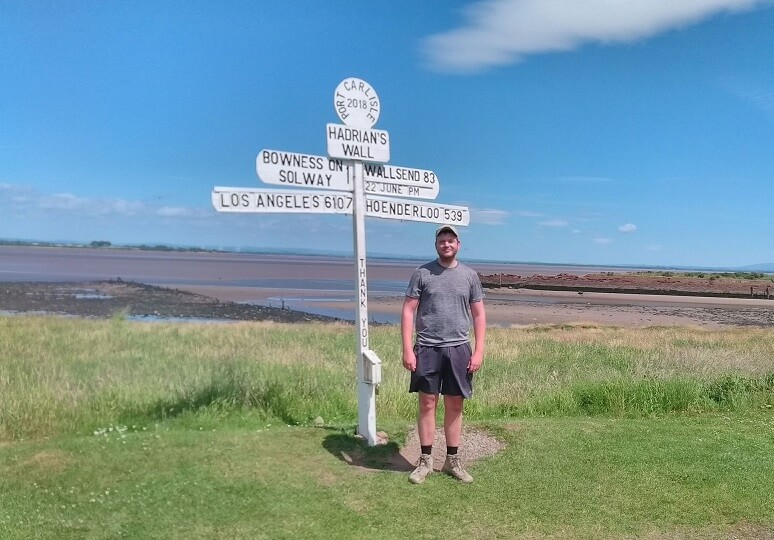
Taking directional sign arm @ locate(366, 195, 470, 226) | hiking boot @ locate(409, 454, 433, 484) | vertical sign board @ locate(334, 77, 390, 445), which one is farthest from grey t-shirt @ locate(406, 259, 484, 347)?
directional sign arm @ locate(366, 195, 470, 226)

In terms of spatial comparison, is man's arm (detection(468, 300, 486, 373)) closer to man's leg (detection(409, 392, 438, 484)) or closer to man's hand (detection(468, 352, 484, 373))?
man's hand (detection(468, 352, 484, 373))

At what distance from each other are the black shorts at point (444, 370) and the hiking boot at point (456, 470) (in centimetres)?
52

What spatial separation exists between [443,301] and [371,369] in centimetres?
129

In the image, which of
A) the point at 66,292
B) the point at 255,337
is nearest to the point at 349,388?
the point at 255,337

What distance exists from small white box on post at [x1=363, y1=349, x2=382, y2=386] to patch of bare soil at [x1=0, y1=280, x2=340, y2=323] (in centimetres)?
2158

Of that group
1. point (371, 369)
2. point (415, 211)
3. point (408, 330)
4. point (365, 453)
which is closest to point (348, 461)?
point (365, 453)

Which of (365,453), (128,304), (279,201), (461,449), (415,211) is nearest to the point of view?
(365,453)

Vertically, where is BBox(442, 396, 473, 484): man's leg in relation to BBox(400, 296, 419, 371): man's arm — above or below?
below

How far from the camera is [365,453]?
234 inches

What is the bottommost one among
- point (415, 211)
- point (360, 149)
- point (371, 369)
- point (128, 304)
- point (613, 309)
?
point (613, 309)

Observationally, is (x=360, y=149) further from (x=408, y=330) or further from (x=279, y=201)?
(x=408, y=330)

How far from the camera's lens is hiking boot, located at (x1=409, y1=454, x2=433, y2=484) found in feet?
17.2

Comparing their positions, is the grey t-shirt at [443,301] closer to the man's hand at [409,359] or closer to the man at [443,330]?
the man at [443,330]

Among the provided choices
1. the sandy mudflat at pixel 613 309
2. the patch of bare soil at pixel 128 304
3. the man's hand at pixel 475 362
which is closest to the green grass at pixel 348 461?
the man's hand at pixel 475 362
